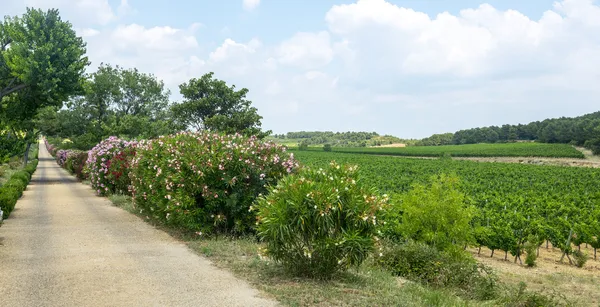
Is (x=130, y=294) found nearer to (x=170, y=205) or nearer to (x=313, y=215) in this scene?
(x=313, y=215)

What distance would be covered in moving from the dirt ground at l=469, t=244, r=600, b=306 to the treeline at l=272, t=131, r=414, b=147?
114m

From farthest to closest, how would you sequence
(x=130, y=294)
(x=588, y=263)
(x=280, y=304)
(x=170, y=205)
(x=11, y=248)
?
1. (x=588, y=263)
2. (x=170, y=205)
3. (x=11, y=248)
4. (x=130, y=294)
5. (x=280, y=304)

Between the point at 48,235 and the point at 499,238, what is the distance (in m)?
13.5

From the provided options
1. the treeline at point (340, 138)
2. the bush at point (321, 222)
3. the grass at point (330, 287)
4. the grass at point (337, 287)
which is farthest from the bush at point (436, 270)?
the treeline at point (340, 138)

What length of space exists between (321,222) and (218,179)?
4810 mm

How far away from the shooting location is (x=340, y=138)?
153m

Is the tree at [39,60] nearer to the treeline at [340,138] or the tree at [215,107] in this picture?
the tree at [215,107]

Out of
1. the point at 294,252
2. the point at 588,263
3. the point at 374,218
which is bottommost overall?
the point at 588,263

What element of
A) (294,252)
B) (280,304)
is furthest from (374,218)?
(280,304)

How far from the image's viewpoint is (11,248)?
1055cm

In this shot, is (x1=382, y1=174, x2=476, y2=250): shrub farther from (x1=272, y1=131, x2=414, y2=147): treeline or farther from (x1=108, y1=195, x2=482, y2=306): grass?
(x1=272, y1=131, x2=414, y2=147): treeline

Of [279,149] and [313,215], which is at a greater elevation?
[279,149]

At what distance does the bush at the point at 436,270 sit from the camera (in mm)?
8523

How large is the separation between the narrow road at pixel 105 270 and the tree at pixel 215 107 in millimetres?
24107
